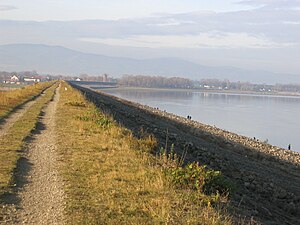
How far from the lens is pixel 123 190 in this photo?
7.65m

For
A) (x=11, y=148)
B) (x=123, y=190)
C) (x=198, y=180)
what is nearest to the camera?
(x=123, y=190)

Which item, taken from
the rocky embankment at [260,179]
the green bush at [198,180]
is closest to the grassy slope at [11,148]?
the green bush at [198,180]

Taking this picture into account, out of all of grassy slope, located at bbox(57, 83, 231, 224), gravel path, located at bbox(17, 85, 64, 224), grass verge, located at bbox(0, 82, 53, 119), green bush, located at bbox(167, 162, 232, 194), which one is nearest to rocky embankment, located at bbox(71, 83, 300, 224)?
green bush, located at bbox(167, 162, 232, 194)

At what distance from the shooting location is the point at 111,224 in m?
5.98

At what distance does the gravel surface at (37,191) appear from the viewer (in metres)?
6.19

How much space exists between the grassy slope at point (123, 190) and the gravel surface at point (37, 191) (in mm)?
203

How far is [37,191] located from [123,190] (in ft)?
5.20

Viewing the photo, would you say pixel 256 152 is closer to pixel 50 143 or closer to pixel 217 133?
pixel 217 133

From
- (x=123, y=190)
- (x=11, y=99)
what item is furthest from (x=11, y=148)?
(x=11, y=99)

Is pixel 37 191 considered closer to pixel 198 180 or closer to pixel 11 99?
pixel 198 180

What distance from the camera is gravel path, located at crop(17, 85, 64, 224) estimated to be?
20.4 ft

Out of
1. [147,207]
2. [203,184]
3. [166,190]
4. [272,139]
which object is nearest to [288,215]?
[203,184]

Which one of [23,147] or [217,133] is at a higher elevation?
[23,147]

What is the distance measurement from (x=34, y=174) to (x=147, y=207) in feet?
Result: 10.6
